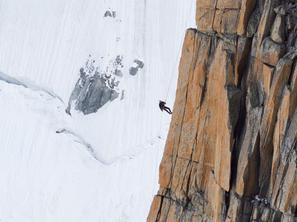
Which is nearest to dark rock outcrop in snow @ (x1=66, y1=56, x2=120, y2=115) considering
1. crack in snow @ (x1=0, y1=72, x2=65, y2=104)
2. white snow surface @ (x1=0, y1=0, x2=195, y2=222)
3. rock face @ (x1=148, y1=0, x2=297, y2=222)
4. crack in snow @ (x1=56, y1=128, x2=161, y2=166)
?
white snow surface @ (x1=0, y1=0, x2=195, y2=222)

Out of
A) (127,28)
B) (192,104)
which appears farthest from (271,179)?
(127,28)

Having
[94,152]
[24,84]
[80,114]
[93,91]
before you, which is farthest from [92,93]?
[24,84]

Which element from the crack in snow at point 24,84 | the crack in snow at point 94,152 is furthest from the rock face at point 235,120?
the crack in snow at point 24,84

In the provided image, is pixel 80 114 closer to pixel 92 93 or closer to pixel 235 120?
pixel 92 93

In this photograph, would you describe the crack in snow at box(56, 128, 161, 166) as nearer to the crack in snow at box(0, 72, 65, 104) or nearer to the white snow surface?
the white snow surface

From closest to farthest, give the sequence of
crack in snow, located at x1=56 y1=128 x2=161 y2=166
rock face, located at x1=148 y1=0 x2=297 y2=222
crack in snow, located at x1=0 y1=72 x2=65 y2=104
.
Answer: rock face, located at x1=148 y1=0 x2=297 y2=222
crack in snow, located at x1=56 y1=128 x2=161 y2=166
crack in snow, located at x1=0 y1=72 x2=65 y2=104

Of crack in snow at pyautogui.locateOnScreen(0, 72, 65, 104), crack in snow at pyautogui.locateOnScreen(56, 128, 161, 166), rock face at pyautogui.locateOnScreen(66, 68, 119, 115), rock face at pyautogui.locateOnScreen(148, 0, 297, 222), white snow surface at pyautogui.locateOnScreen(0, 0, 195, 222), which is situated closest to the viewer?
rock face at pyautogui.locateOnScreen(148, 0, 297, 222)

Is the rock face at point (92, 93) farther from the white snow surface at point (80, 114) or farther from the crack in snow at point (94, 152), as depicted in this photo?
the crack in snow at point (94, 152)
